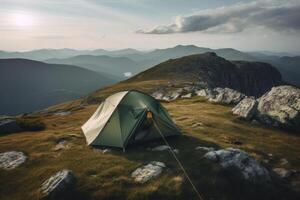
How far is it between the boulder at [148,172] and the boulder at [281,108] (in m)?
21.7

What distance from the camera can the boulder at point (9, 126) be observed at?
32031 mm

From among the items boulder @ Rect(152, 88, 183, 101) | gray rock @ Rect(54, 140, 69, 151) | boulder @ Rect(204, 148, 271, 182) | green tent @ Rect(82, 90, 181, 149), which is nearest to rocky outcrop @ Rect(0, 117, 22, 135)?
gray rock @ Rect(54, 140, 69, 151)

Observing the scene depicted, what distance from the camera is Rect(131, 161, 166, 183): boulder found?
56.3 feet

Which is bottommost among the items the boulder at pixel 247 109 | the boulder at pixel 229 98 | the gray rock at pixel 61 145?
the boulder at pixel 229 98

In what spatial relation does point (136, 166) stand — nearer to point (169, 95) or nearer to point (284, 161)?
point (284, 161)

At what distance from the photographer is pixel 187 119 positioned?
3553cm

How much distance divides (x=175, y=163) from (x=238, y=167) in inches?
175

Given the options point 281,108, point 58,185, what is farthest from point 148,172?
point 281,108

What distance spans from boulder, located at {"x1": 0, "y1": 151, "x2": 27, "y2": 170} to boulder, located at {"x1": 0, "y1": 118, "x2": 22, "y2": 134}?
10.6 metres

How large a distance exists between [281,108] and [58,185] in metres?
31.0

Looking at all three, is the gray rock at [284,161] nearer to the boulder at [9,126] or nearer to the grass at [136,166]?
the grass at [136,166]

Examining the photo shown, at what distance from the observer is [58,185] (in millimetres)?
16109

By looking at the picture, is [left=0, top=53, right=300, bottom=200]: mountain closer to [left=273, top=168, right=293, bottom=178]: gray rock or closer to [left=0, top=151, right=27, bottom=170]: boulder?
[left=273, top=168, right=293, bottom=178]: gray rock

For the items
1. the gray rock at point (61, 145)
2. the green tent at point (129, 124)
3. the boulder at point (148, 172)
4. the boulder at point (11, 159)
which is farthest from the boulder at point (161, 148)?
the boulder at point (11, 159)
